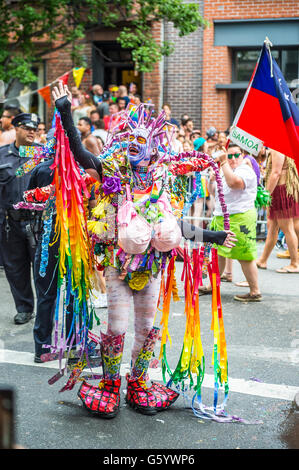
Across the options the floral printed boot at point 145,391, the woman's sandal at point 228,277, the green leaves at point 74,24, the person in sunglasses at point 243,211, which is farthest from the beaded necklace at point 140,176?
the green leaves at point 74,24

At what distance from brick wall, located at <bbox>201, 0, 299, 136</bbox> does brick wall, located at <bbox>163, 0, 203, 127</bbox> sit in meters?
0.27

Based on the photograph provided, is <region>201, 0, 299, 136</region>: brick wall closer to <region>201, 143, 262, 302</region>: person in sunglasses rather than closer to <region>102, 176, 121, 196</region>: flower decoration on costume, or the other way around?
<region>201, 143, 262, 302</region>: person in sunglasses

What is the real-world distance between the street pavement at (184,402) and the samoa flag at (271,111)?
1.65 meters

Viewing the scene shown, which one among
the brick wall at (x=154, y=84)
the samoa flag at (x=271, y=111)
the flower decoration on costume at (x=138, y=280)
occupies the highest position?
the brick wall at (x=154, y=84)

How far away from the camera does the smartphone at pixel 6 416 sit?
4.43 ft

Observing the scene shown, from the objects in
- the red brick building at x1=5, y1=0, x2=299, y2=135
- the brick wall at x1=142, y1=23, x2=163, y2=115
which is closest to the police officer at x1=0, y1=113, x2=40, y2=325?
the red brick building at x1=5, y1=0, x2=299, y2=135

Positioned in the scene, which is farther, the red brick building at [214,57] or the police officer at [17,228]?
the red brick building at [214,57]

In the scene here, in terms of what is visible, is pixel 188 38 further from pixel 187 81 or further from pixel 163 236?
pixel 163 236

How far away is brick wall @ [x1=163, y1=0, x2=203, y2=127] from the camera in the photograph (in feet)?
47.1

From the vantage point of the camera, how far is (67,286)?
3871mm

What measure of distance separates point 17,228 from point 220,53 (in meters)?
9.83

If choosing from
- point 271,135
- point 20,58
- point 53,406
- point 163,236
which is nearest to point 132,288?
point 163,236

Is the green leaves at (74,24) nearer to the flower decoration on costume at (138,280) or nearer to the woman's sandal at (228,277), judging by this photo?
the woman's sandal at (228,277)

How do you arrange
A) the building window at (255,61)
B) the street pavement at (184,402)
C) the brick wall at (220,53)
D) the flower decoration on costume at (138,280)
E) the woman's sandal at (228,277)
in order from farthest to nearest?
the building window at (255,61)
the brick wall at (220,53)
the woman's sandal at (228,277)
the flower decoration on costume at (138,280)
the street pavement at (184,402)
